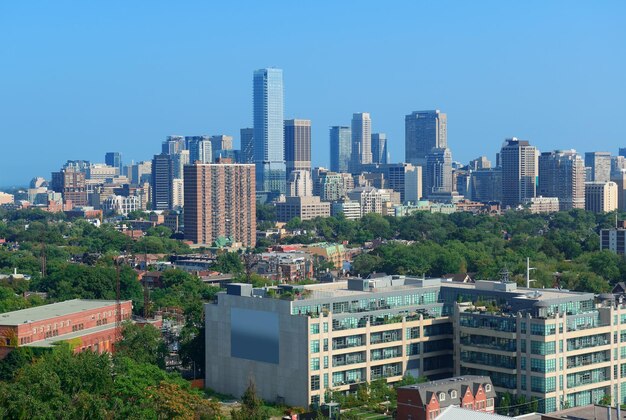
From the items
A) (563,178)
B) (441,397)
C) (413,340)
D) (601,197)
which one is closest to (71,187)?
(563,178)

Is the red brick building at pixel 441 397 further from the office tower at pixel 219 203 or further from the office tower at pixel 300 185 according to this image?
the office tower at pixel 300 185

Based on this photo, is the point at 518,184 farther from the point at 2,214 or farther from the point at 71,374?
the point at 71,374

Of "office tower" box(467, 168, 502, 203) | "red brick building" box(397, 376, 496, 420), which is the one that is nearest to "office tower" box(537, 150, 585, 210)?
"office tower" box(467, 168, 502, 203)

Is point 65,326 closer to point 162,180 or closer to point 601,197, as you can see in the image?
point 601,197

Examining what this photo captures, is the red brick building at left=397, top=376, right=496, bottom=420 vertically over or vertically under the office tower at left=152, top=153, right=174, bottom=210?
under

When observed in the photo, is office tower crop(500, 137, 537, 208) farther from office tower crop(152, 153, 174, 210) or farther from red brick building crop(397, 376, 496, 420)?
red brick building crop(397, 376, 496, 420)

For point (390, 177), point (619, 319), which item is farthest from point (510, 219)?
point (619, 319)

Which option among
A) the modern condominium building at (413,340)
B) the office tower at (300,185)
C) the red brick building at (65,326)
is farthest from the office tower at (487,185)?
the modern condominium building at (413,340)
